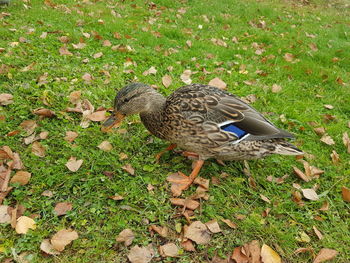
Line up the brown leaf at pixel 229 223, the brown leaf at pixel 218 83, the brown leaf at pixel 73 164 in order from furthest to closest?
the brown leaf at pixel 218 83 < the brown leaf at pixel 73 164 < the brown leaf at pixel 229 223

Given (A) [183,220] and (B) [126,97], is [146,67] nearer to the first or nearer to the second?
(B) [126,97]

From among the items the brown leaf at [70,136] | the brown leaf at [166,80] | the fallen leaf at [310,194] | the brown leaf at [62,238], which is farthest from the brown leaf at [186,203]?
the brown leaf at [166,80]

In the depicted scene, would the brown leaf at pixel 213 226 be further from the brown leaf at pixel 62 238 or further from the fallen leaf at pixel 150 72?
the fallen leaf at pixel 150 72

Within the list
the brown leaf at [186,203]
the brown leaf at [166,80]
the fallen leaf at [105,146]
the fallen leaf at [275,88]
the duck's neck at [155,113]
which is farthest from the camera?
the fallen leaf at [275,88]

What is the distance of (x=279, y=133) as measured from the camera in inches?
117

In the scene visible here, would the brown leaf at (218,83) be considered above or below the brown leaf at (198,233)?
above

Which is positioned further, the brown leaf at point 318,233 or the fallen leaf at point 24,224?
the brown leaf at point 318,233

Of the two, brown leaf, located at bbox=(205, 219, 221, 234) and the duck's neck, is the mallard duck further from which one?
brown leaf, located at bbox=(205, 219, 221, 234)

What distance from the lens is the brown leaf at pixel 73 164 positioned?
9.35 ft

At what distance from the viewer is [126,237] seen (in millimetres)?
2379

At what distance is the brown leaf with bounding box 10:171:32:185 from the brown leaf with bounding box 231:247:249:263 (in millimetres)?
1963

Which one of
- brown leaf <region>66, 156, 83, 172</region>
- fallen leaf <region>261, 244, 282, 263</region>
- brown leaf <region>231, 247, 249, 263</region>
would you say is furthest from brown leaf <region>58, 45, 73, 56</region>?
fallen leaf <region>261, 244, 282, 263</region>

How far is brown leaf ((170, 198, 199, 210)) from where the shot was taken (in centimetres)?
271

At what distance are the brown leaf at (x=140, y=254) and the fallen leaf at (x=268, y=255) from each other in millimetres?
923
